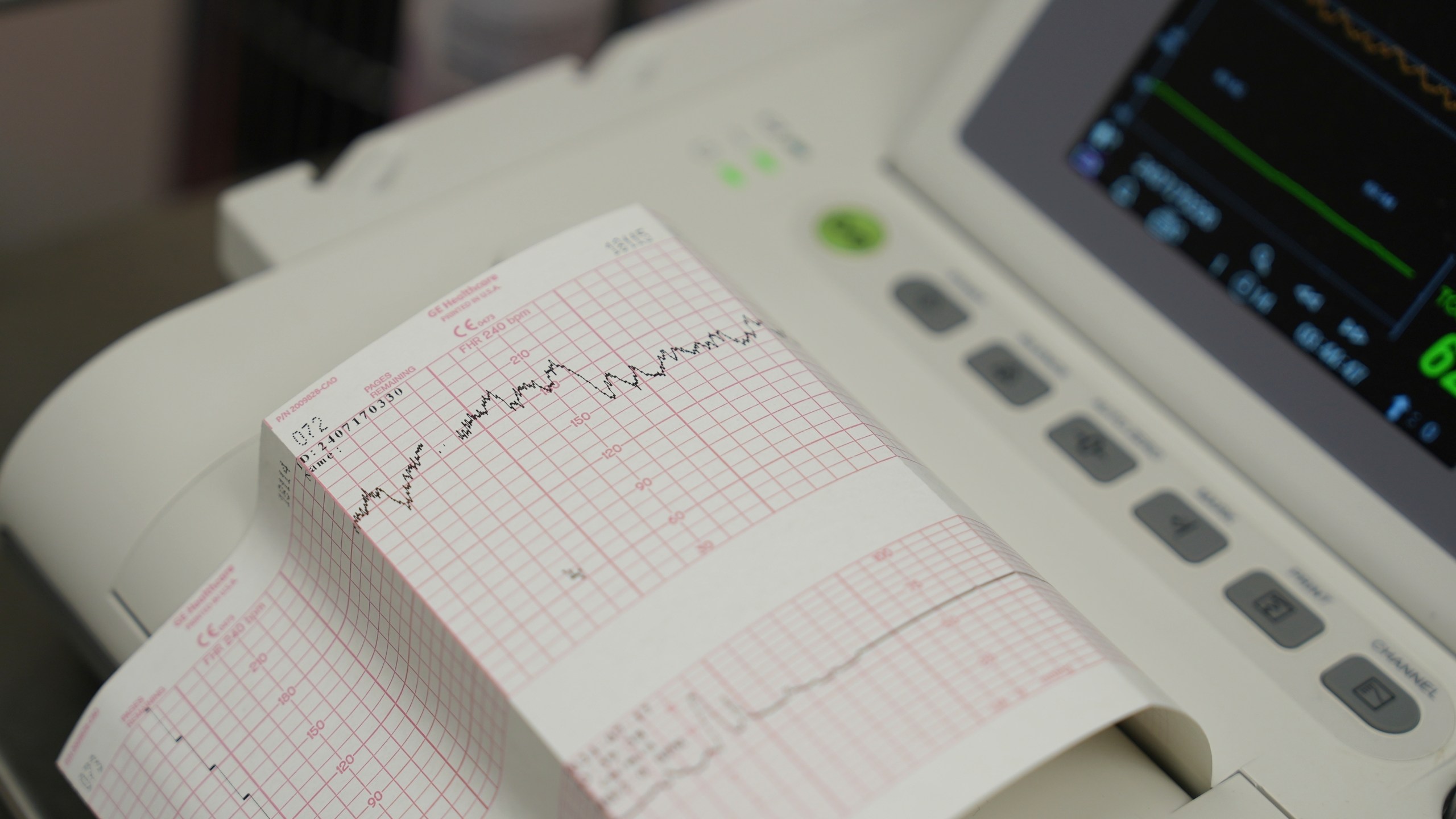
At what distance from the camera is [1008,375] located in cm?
53

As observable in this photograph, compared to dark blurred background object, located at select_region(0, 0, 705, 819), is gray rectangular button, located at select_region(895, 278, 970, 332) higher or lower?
lower

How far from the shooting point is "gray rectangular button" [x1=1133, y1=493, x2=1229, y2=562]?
487mm

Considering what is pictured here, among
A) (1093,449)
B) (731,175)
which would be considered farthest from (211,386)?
(1093,449)

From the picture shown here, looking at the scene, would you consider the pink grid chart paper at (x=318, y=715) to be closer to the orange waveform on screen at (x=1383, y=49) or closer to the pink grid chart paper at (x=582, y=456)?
the pink grid chart paper at (x=582, y=456)

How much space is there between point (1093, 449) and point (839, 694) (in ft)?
0.69

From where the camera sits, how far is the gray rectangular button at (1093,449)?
507 mm

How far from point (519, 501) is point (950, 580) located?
0.14 m

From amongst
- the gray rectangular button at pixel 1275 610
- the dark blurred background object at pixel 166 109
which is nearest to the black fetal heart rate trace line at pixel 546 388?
the gray rectangular button at pixel 1275 610

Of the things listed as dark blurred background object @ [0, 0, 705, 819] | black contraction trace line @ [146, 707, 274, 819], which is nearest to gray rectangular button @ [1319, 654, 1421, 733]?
black contraction trace line @ [146, 707, 274, 819]

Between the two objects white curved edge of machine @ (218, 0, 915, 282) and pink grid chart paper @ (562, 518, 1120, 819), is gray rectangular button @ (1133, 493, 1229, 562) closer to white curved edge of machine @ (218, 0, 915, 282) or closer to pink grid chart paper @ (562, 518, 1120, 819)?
pink grid chart paper @ (562, 518, 1120, 819)

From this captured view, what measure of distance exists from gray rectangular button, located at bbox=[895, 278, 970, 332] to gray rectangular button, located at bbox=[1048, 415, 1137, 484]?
70mm

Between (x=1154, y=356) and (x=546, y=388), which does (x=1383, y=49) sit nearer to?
(x=1154, y=356)

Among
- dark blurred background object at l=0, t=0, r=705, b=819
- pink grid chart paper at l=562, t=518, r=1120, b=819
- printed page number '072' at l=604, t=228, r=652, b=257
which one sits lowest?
pink grid chart paper at l=562, t=518, r=1120, b=819

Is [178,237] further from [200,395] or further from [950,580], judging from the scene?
[950,580]
